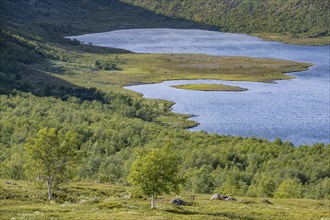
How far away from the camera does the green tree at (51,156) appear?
75500 millimetres

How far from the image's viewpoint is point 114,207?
226 feet

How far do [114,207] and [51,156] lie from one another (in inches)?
495

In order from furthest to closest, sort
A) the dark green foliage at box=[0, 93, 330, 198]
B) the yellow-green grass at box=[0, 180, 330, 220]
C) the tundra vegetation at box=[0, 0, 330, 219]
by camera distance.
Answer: the dark green foliage at box=[0, 93, 330, 198]
the tundra vegetation at box=[0, 0, 330, 219]
the yellow-green grass at box=[0, 180, 330, 220]

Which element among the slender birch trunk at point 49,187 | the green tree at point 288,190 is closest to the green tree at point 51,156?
the slender birch trunk at point 49,187

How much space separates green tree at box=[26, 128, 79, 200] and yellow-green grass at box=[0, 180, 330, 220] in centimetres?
310

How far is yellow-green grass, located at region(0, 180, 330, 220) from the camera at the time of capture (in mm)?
60250

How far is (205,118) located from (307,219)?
118 metres

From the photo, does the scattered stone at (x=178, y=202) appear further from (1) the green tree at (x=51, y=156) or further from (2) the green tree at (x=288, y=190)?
(2) the green tree at (x=288, y=190)

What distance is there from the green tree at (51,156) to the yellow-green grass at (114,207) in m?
3.10

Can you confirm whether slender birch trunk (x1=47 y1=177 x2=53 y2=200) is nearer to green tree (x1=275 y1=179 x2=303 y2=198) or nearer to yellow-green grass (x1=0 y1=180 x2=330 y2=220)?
yellow-green grass (x1=0 y1=180 x2=330 y2=220)

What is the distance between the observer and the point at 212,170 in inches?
5192

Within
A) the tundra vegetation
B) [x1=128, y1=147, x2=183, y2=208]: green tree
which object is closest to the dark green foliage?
the tundra vegetation

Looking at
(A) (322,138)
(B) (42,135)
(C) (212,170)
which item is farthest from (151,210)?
(A) (322,138)

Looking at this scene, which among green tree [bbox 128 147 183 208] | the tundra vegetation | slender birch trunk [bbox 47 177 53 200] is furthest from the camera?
slender birch trunk [bbox 47 177 53 200]
